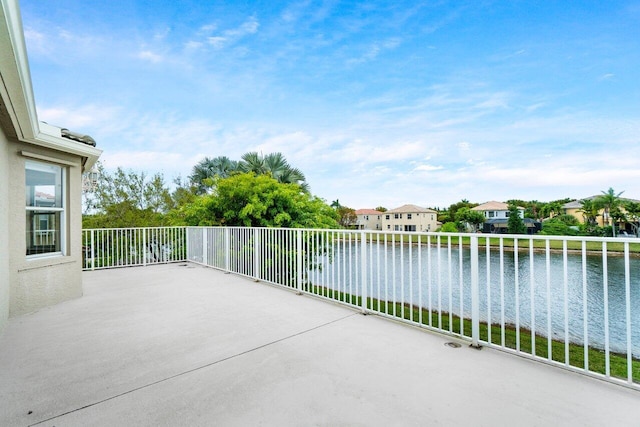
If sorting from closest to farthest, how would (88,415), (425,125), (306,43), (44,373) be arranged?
1. (88,415)
2. (44,373)
3. (306,43)
4. (425,125)

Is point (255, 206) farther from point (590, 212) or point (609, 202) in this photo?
point (590, 212)

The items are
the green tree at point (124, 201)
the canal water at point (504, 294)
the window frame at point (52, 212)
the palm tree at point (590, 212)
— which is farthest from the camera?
the palm tree at point (590, 212)

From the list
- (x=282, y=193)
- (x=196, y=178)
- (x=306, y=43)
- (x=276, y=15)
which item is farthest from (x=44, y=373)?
(x=196, y=178)

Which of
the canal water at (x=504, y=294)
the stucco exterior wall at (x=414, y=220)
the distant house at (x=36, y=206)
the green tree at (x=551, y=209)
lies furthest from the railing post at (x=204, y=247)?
the green tree at (x=551, y=209)

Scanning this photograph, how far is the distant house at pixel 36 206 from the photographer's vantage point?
3.10 m

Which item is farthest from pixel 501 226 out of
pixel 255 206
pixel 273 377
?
pixel 273 377

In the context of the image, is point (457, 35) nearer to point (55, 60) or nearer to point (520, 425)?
point (520, 425)

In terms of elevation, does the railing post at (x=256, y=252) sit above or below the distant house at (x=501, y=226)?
above

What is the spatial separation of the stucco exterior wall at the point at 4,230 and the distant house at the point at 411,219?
124ft

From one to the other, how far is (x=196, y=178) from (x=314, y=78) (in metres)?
7.90

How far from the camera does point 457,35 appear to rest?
8.54 meters

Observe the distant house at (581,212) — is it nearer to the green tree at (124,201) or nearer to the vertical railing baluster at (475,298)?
the vertical railing baluster at (475,298)

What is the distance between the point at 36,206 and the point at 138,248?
427 centimetres

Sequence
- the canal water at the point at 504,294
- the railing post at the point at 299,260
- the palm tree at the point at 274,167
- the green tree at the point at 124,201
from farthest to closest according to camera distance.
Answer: the palm tree at the point at 274,167
the green tree at the point at 124,201
the railing post at the point at 299,260
the canal water at the point at 504,294
